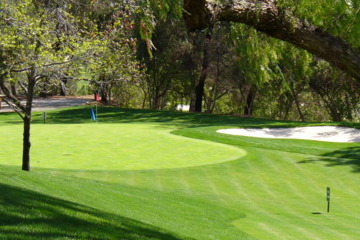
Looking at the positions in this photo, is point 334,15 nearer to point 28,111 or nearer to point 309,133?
point 28,111

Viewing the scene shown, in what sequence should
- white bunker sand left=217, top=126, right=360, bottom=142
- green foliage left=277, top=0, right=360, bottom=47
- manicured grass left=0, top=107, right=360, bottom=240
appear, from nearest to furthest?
green foliage left=277, top=0, right=360, bottom=47 < manicured grass left=0, top=107, right=360, bottom=240 < white bunker sand left=217, top=126, right=360, bottom=142

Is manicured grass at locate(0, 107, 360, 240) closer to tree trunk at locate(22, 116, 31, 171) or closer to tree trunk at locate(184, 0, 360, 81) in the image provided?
tree trunk at locate(22, 116, 31, 171)

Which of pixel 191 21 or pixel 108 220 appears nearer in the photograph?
pixel 191 21

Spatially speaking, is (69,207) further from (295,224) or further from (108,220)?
(295,224)

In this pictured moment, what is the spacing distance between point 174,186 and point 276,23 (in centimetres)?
990

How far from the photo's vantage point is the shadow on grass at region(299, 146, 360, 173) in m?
18.9

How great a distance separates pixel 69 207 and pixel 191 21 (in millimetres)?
3933

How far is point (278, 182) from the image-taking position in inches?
651

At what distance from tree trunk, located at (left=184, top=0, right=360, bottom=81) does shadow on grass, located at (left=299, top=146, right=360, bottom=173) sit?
491 inches

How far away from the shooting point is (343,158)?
2011 cm

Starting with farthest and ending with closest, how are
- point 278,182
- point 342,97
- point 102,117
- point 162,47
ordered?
1. point 342,97
2. point 162,47
3. point 102,117
4. point 278,182

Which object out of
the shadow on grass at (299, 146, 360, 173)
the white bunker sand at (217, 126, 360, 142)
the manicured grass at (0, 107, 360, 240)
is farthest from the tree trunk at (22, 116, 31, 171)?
the white bunker sand at (217, 126, 360, 142)

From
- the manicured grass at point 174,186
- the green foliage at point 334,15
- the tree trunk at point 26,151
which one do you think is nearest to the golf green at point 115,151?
the manicured grass at point 174,186

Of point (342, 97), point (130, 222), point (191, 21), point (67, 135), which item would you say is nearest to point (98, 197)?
point (130, 222)
